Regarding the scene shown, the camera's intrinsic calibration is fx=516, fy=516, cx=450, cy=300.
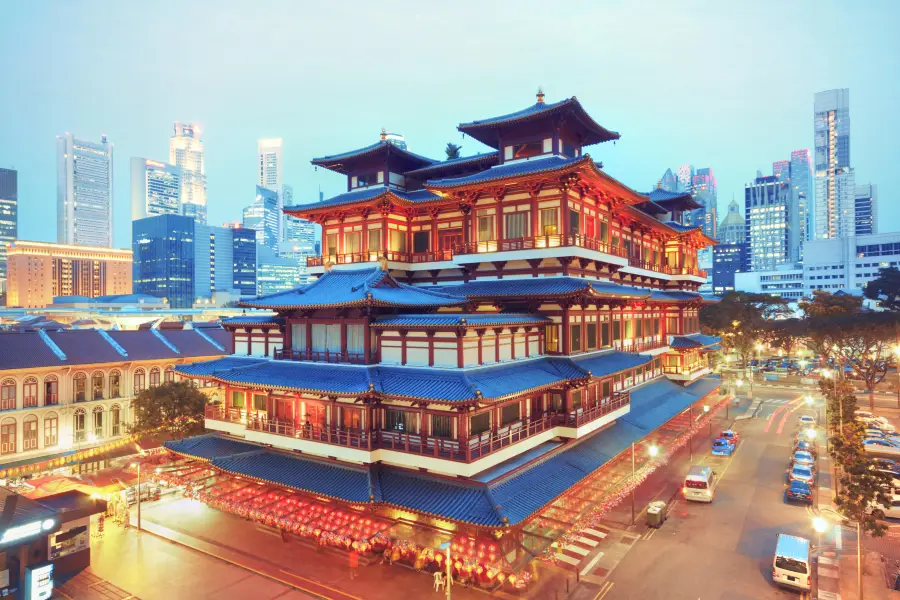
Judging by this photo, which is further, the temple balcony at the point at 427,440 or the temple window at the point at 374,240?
the temple window at the point at 374,240

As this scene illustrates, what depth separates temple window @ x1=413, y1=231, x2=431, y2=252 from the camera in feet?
130

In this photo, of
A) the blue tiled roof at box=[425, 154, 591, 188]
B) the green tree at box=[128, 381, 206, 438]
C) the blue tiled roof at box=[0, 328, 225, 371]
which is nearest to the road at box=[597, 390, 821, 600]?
the blue tiled roof at box=[425, 154, 591, 188]

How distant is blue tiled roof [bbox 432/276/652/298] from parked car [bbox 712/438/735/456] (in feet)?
74.9

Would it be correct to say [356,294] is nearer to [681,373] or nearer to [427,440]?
[427,440]

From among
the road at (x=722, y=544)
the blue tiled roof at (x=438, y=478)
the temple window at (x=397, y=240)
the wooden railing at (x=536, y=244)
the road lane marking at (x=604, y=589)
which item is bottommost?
the road at (x=722, y=544)

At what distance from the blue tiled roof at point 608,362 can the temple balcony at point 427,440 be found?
2.74 meters

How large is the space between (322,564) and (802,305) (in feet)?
308

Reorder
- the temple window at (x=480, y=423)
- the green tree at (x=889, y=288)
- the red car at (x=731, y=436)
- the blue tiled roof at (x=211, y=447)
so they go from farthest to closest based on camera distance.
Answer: the green tree at (x=889, y=288)
the red car at (x=731, y=436)
the blue tiled roof at (x=211, y=447)
the temple window at (x=480, y=423)

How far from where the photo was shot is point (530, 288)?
104 ft

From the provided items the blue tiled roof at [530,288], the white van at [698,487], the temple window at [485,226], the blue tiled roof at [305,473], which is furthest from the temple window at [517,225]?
the white van at [698,487]

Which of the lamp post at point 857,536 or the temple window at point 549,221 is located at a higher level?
the temple window at point 549,221

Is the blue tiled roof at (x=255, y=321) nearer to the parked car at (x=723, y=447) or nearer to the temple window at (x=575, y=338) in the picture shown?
the temple window at (x=575, y=338)

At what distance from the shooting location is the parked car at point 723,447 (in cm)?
4841

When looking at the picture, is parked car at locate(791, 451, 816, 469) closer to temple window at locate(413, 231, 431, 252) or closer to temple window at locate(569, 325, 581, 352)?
temple window at locate(569, 325, 581, 352)
